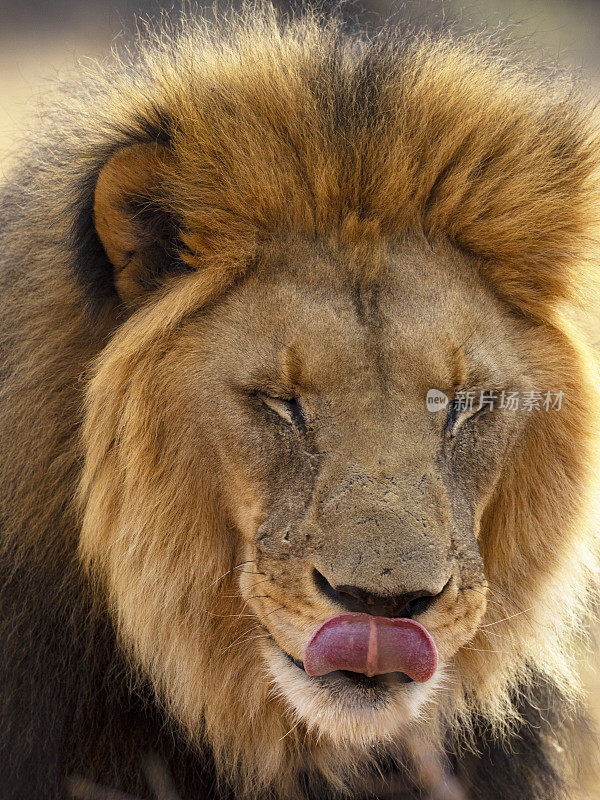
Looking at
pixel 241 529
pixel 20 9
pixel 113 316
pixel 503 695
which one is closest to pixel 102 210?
pixel 113 316

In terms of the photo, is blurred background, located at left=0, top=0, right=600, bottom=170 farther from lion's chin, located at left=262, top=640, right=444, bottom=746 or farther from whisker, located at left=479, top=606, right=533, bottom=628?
lion's chin, located at left=262, top=640, right=444, bottom=746

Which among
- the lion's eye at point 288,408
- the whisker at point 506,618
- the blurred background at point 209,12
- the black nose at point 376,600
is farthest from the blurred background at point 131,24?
the black nose at point 376,600

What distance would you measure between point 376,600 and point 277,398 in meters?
0.47

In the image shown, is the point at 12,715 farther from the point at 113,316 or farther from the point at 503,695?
the point at 503,695

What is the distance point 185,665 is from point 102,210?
0.99 meters

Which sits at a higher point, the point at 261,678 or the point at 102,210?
the point at 102,210

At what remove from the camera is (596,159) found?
2328 millimetres

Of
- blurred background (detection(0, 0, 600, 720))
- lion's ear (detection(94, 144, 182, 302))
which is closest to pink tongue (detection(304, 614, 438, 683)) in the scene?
lion's ear (detection(94, 144, 182, 302))

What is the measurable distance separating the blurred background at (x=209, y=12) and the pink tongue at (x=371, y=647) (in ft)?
3.47

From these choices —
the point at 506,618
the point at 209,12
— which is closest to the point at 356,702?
the point at 506,618

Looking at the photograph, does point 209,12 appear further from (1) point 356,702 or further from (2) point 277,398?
(1) point 356,702

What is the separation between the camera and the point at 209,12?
11.8 feet

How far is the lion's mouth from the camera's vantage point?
190cm

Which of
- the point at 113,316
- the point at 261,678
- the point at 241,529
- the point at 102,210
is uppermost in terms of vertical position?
the point at 102,210
